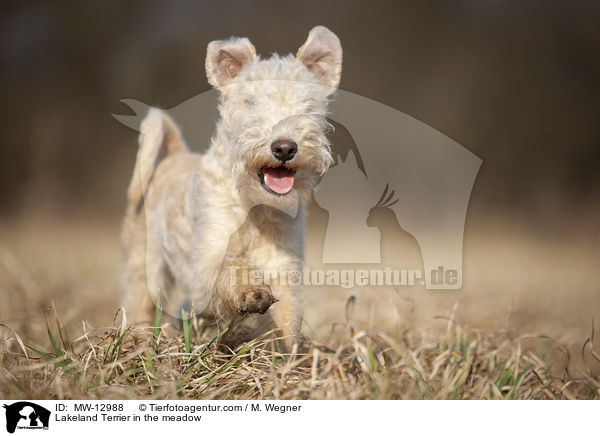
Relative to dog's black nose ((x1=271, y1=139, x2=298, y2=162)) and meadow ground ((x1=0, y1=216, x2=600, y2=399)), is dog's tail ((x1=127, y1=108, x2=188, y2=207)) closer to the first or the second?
meadow ground ((x1=0, y1=216, x2=600, y2=399))

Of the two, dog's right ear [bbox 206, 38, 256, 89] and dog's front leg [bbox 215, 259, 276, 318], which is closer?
dog's front leg [bbox 215, 259, 276, 318]

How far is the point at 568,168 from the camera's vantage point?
7051mm

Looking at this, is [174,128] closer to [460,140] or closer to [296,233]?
[296,233]

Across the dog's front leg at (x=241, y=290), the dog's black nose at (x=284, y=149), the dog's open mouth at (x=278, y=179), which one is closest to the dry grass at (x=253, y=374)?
the dog's front leg at (x=241, y=290)

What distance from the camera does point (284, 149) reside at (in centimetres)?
286

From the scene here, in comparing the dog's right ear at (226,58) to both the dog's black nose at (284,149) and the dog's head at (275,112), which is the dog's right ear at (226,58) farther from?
the dog's black nose at (284,149)

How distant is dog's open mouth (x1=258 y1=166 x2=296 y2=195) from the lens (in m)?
2.97

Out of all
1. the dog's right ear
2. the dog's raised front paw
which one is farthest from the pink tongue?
the dog's right ear

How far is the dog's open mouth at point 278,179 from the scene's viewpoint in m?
2.97
